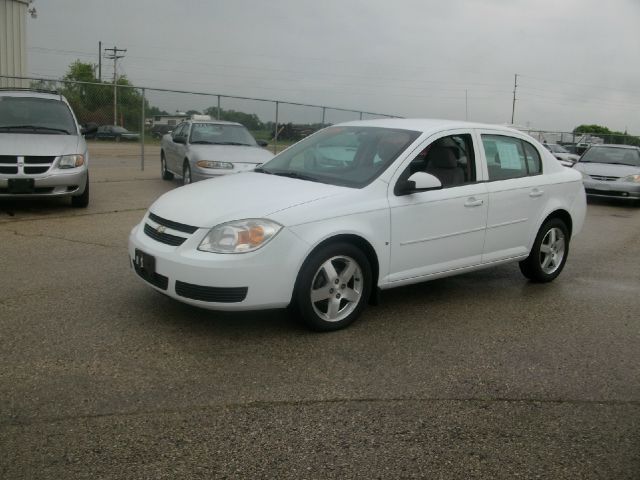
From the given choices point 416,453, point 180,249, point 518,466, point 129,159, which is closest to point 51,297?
point 180,249

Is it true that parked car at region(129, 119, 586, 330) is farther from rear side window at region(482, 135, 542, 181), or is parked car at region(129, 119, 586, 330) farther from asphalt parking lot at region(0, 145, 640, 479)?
asphalt parking lot at region(0, 145, 640, 479)

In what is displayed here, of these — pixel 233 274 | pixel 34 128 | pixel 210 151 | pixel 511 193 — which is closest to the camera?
pixel 233 274

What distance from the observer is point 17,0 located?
60.7 feet

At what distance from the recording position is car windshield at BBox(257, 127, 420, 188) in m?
5.20

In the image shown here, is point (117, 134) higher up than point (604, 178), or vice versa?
point (117, 134)

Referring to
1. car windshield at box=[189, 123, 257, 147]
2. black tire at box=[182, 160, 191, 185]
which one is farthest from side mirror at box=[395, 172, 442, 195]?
car windshield at box=[189, 123, 257, 147]

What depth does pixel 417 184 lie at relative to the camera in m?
5.02

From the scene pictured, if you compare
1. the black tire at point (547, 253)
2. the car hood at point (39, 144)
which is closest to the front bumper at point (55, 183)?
the car hood at point (39, 144)

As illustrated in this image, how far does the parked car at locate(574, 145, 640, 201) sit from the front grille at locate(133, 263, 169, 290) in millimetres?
12398

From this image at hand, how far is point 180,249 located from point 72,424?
1514 millimetres

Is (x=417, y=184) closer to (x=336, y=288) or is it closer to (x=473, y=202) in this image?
(x=473, y=202)

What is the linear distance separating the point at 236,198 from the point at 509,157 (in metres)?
2.78

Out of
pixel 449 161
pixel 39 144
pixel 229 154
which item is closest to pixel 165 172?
pixel 229 154

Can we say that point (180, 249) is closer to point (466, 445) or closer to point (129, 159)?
point (466, 445)
